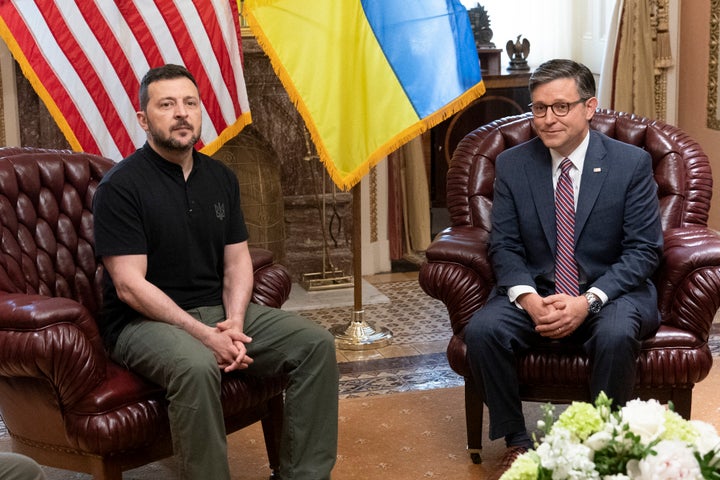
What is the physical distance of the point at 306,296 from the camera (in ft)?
18.7

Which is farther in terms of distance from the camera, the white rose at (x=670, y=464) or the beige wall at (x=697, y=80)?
the beige wall at (x=697, y=80)

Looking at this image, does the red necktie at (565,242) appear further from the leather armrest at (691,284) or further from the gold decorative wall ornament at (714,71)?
the gold decorative wall ornament at (714,71)

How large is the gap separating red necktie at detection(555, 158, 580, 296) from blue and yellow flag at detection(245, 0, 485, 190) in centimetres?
113

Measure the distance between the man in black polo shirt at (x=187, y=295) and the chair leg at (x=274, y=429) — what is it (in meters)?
0.24

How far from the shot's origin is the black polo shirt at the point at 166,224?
3.24 meters

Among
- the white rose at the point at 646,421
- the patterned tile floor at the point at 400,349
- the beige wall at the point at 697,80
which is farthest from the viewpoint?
the beige wall at the point at 697,80

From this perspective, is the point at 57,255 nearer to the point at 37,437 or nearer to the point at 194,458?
the point at 37,437

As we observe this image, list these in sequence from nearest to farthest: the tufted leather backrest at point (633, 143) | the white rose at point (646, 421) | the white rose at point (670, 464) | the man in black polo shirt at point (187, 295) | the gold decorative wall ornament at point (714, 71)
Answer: the white rose at point (670, 464), the white rose at point (646, 421), the man in black polo shirt at point (187, 295), the tufted leather backrest at point (633, 143), the gold decorative wall ornament at point (714, 71)

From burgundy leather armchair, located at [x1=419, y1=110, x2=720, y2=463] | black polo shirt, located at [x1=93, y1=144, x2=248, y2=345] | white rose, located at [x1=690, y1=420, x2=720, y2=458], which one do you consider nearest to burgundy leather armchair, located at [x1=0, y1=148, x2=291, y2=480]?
black polo shirt, located at [x1=93, y1=144, x2=248, y2=345]

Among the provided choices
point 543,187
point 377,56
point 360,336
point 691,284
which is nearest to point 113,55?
point 377,56

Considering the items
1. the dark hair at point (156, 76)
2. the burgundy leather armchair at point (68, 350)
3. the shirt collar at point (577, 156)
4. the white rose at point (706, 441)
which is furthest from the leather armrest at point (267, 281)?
the white rose at point (706, 441)

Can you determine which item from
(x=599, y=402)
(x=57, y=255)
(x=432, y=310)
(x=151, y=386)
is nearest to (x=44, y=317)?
(x=151, y=386)

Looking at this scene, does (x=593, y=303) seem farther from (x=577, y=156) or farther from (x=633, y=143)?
(x=633, y=143)

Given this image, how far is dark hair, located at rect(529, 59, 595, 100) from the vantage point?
353 centimetres
